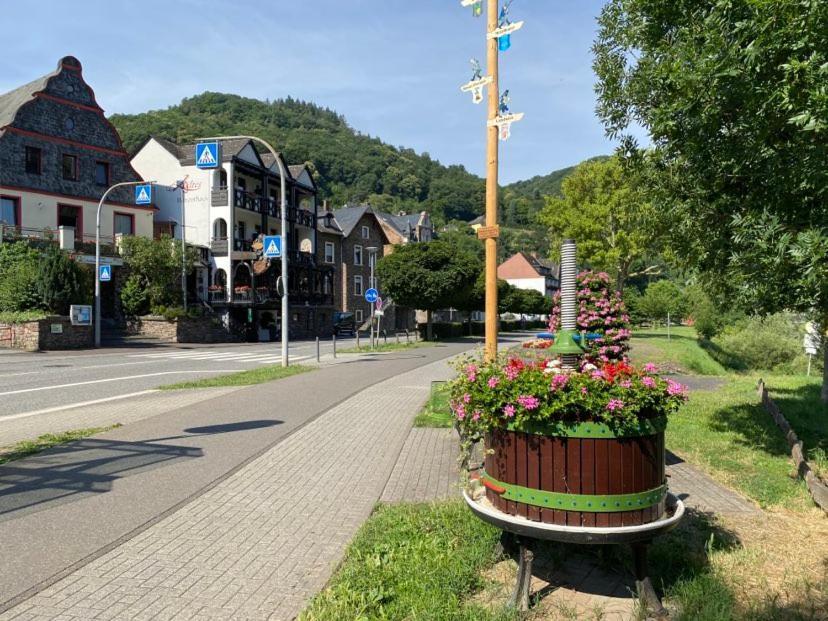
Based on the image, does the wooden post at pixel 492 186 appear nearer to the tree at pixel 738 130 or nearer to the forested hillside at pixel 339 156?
the tree at pixel 738 130

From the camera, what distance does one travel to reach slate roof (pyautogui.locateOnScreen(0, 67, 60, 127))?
108ft

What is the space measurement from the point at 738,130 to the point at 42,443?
8.69 m

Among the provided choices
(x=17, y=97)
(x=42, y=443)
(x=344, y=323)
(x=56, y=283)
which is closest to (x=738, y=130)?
(x=42, y=443)

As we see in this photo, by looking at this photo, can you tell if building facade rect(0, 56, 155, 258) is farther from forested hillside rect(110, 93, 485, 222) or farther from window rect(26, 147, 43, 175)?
forested hillside rect(110, 93, 485, 222)

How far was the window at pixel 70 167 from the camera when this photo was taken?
35.2 m

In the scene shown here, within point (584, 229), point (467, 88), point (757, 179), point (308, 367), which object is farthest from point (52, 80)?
point (757, 179)

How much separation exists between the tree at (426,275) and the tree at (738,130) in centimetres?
2880

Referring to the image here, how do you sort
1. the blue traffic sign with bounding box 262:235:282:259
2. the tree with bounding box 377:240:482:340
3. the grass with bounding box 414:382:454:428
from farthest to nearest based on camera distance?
the tree with bounding box 377:240:482:340 → the blue traffic sign with bounding box 262:235:282:259 → the grass with bounding box 414:382:454:428

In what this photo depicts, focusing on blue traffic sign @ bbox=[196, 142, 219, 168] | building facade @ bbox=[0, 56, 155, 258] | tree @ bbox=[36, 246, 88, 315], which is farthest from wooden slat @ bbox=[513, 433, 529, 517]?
building facade @ bbox=[0, 56, 155, 258]

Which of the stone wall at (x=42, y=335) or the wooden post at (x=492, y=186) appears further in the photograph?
the stone wall at (x=42, y=335)

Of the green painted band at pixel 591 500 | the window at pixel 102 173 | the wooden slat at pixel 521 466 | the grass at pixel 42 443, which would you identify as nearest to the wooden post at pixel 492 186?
the wooden slat at pixel 521 466

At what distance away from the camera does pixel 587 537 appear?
3.39 m

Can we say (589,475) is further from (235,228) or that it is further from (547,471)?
(235,228)

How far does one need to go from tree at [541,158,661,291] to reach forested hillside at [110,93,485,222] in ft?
163
